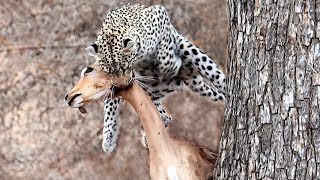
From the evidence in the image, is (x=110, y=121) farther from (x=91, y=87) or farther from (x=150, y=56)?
(x=91, y=87)

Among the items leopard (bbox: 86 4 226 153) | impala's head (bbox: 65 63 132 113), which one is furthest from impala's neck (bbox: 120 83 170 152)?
leopard (bbox: 86 4 226 153)

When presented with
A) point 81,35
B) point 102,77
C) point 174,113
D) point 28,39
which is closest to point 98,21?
point 81,35

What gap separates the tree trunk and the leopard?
0.73 metres

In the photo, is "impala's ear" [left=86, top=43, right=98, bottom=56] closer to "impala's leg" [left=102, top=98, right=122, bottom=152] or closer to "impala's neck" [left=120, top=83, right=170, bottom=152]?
"impala's neck" [left=120, top=83, right=170, bottom=152]

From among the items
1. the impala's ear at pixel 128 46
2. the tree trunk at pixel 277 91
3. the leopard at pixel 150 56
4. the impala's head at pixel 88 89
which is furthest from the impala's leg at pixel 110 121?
the tree trunk at pixel 277 91

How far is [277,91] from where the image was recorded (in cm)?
239

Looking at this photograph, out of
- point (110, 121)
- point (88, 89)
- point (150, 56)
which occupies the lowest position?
point (110, 121)

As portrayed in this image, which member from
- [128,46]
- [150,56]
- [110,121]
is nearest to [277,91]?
[128,46]

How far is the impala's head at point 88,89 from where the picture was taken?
2658 mm

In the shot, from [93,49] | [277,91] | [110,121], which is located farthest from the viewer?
[110,121]

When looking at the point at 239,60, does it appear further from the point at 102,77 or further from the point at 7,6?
the point at 7,6

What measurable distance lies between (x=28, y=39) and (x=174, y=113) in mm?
1308

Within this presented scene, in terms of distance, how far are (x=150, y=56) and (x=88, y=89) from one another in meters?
0.87

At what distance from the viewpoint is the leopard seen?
10.6 ft
